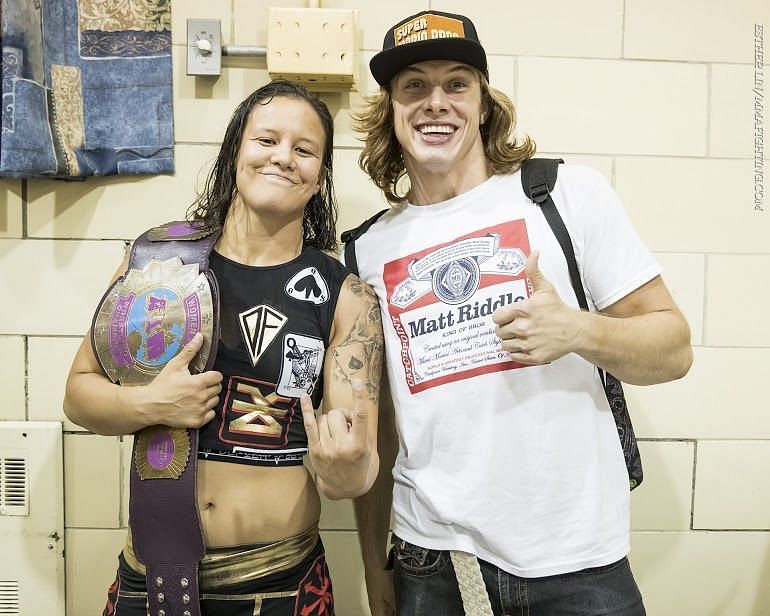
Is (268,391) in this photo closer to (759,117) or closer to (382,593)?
(382,593)

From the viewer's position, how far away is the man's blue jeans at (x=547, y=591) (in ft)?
3.64

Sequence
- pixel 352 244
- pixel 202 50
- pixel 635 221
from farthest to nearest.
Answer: pixel 635 221 → pixel 202 50 → pixel 352 244

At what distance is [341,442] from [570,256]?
1.82 feet

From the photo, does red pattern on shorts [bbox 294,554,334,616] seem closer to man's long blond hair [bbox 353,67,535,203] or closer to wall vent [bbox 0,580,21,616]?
man's long blond hair [bbox 353,67,535,203]

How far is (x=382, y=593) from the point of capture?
4.74ft

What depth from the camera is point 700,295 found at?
1.73 metres

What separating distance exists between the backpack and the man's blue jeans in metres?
0.20

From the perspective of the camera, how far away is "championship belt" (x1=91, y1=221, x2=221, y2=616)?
110 cm

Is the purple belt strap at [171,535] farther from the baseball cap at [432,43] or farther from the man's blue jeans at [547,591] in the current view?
the baseball cap at [432,43]

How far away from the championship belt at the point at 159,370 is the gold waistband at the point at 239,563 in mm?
29

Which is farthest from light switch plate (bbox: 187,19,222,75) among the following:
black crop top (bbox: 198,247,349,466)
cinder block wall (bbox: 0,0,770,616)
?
black crop top (bbox: 198,247,349,466)

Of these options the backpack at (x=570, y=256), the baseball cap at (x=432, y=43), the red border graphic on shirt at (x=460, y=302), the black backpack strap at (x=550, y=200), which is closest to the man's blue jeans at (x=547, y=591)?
the backpack at (x=570, y=256)

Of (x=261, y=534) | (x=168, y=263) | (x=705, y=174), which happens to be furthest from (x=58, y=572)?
(x=705, y=174)

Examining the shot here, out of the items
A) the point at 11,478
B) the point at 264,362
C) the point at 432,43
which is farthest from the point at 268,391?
the point at 11,478
